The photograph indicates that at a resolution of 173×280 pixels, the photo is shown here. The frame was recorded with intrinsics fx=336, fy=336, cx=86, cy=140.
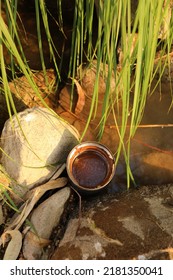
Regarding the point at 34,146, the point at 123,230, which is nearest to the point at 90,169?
the point at 34,146

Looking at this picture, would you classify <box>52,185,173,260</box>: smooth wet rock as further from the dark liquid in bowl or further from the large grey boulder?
the large grey boulder

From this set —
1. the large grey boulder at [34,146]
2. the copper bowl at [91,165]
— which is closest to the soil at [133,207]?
the copper bowl at [91,165]

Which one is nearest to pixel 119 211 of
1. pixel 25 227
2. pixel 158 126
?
pixel 25 227

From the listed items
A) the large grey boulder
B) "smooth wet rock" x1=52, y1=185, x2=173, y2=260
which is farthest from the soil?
the large grey boulder

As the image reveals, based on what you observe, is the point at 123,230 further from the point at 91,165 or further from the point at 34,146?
the point at 34,146

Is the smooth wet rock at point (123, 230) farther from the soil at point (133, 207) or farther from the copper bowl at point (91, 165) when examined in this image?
the copper bowl at point (91, 165)

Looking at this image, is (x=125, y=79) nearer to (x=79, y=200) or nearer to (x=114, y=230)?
(x=114, y=230)
